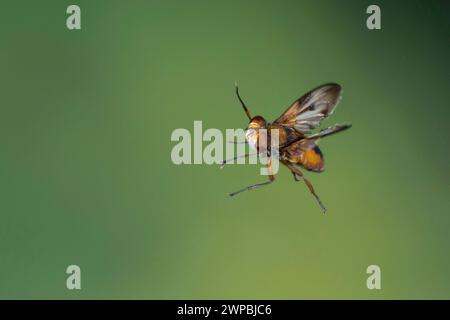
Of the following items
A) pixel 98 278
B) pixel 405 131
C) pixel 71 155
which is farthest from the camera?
pixel 405 131

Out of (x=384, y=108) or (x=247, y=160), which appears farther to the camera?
(x=384, y=108)

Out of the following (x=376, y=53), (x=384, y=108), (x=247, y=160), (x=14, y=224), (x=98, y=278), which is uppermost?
(x=376, y=53)

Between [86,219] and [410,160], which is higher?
[410,160]

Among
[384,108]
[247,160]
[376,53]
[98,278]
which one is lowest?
[98,278]

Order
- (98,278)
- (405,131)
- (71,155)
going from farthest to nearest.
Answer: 1. (405,131)
2. (71,155)
3. (98,278)

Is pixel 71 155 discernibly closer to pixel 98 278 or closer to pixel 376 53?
pixel 98 278

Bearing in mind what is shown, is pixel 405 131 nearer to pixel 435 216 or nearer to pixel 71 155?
pixel 435 216

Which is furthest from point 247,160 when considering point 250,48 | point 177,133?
point 250,48

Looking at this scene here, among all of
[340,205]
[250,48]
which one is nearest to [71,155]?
[250,48]

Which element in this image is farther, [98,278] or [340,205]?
[340,205]
